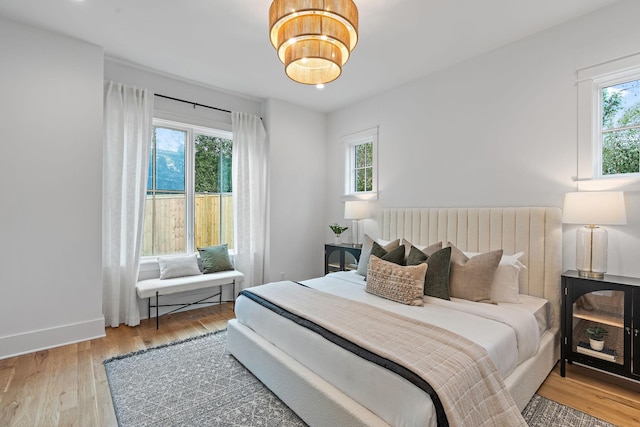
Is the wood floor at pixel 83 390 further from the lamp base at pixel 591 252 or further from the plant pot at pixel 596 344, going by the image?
the lamp base at pixel 591 252

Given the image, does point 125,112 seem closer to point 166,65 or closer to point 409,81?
point 166,65

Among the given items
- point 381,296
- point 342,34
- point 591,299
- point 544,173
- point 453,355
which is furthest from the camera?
point 544,173

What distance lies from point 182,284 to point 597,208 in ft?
12.9

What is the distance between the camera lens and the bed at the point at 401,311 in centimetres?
150

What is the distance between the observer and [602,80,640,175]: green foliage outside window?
2445 mm

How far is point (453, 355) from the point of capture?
60.5 inches

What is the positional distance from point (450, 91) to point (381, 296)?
2.48 meters

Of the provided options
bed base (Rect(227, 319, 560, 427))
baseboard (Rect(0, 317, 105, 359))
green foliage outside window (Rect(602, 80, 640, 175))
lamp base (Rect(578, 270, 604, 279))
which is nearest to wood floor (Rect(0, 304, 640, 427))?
baseboard (Rect(0, 317, 105, 359))

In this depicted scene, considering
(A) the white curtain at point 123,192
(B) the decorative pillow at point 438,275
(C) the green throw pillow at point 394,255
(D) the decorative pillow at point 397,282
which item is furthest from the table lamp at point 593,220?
(A) the white curtain at point 123,192

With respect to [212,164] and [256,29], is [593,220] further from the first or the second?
[212,164]

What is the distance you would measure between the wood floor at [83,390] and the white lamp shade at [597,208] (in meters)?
1.22

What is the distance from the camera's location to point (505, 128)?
3053mm

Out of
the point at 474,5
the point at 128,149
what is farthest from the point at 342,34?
the point at 128,149

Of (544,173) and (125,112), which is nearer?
(544,173)
